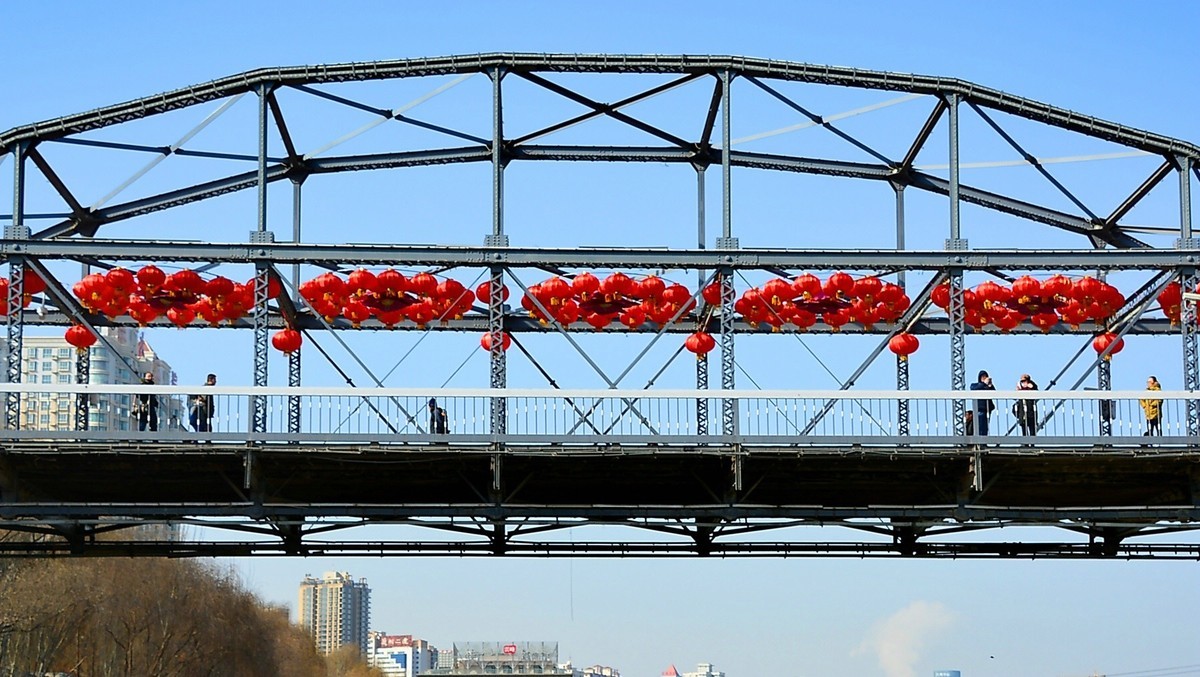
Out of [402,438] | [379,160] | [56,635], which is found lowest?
[56,635]

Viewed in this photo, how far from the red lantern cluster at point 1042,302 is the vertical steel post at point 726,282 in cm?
777

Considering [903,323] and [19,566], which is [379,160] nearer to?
[903,323]

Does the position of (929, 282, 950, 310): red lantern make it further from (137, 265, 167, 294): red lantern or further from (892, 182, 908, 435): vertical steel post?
(137, 265, 167, 294): red lantern

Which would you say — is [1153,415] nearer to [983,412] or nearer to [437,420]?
[983,412]

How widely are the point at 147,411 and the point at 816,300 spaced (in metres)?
15.7

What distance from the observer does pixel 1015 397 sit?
34.0 meters

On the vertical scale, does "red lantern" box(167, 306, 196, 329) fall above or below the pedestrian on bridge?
above

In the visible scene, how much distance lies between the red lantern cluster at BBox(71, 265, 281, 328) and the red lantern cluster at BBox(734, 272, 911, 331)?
1105 centimetres

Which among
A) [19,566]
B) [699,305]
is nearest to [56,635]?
[19,566]

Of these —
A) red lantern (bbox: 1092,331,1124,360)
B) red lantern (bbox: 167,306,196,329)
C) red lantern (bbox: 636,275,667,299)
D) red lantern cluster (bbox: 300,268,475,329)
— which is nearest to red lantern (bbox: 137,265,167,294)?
red lantern (bbox: 167,306,196,329)

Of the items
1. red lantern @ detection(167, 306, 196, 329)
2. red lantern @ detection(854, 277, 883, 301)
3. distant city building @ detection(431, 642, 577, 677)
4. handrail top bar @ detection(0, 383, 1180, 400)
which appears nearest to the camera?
handrail top bar @ detection(0, 383, 1180, 400)

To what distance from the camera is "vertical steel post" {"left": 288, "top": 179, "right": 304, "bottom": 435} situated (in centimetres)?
3450

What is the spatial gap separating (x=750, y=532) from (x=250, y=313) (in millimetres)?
12853

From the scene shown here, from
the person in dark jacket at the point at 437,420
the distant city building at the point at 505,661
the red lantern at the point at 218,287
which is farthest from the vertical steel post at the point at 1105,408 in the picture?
the distant city building at the point at 505,661
